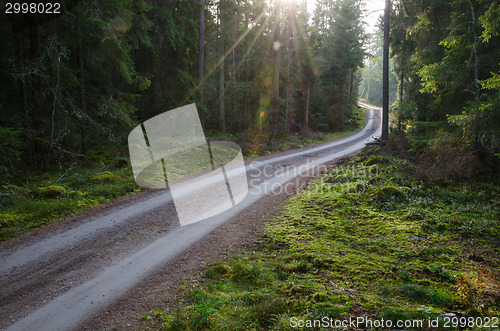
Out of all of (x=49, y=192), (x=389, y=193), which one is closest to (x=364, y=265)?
(x=389, y=193)

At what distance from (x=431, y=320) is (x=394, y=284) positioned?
49.9 inches

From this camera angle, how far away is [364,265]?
5.18 m

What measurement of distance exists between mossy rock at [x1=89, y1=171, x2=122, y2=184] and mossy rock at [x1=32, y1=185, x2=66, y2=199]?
62.4 inches

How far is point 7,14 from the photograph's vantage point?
1090cm

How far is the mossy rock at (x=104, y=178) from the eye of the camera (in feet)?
36.2

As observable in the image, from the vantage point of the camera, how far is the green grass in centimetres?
388

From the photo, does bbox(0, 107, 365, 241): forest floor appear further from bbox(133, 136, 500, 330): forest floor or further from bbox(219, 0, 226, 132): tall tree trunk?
bbox(219, 0, 226, 132): tall tree trunk

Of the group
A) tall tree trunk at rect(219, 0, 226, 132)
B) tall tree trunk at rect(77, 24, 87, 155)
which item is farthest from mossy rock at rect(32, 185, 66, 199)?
tall tree trunk at rect(219, 0, 226, 132)

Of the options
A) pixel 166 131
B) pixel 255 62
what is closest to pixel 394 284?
pixel 166 131

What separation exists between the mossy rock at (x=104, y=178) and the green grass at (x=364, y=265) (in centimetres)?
743

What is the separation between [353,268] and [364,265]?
0.88 ft
